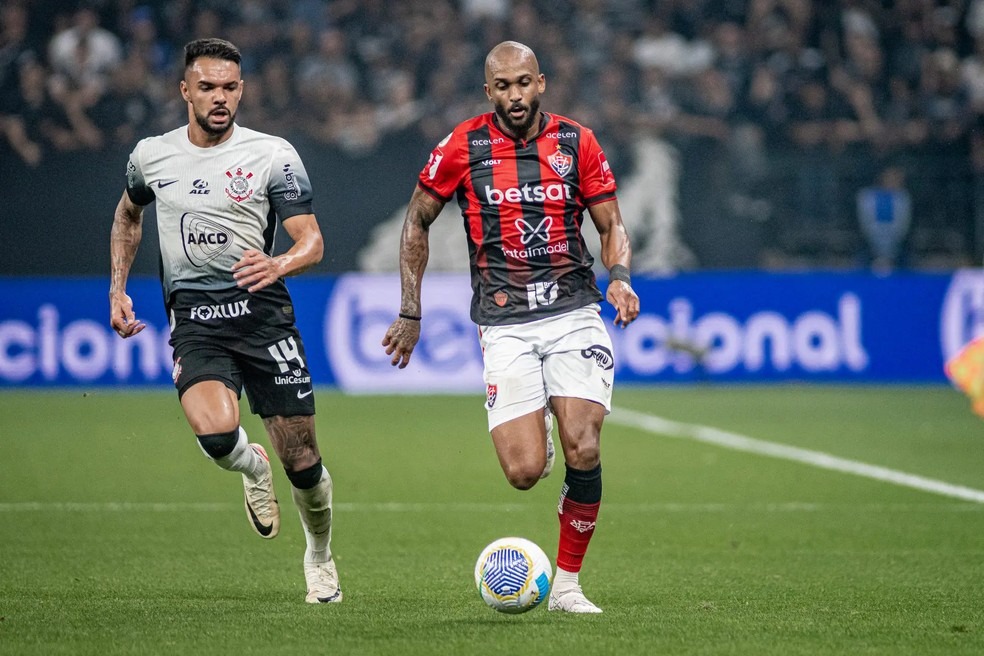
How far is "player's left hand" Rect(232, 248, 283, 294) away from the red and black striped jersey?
0.86 metres

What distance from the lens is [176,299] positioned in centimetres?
666

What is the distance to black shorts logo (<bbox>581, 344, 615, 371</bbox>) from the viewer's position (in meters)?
6.53

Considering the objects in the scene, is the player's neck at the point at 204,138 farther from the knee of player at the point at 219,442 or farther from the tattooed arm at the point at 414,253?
the knee of player at the point at 219,442

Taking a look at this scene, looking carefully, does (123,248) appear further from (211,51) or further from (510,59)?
(510,59)

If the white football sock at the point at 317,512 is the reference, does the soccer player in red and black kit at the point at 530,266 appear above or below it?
above

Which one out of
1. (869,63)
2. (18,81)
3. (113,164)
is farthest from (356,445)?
(869,63)

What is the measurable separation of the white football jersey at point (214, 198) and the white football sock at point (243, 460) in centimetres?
70

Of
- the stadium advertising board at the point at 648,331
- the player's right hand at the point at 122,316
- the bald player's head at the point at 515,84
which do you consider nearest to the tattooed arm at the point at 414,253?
the bald player's head at the point at 515,84

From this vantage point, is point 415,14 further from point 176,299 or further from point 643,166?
point 176,299

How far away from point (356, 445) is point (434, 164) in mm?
6514

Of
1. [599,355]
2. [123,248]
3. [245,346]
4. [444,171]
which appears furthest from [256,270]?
[599,355]

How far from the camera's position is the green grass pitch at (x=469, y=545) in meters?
5.59

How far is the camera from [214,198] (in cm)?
656

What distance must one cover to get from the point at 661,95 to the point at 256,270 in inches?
539
